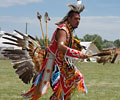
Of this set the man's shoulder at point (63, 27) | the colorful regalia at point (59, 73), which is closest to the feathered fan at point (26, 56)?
the colorful regalia at point (59, 73)

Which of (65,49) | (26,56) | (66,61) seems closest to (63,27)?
(65,49)

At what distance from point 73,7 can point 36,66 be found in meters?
1.22

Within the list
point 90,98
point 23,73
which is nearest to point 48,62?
point 23,73

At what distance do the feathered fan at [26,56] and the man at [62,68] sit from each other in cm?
41

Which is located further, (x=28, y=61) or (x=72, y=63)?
(x=28, y=61)

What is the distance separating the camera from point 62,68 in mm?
4719

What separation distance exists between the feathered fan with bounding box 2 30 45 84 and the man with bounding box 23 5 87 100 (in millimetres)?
410

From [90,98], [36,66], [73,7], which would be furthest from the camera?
[90,98]

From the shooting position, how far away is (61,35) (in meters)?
4.49

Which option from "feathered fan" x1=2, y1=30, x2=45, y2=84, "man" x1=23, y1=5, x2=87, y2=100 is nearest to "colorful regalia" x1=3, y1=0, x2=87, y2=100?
"man" x1=23, y1=5, x2=87, y2=100

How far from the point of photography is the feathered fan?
17.3 feet

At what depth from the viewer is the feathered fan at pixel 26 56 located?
526 centimetres

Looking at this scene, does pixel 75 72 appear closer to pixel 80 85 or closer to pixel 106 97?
pixel 80 85

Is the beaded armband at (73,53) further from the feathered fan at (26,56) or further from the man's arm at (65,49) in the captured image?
the feathered fan at (26,56)
